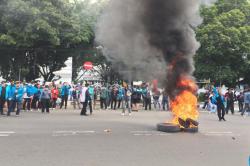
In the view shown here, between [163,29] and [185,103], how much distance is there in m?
2.77

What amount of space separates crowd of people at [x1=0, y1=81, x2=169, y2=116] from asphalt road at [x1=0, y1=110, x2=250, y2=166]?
A: 5.14 meters

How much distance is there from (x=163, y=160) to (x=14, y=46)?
958 inches

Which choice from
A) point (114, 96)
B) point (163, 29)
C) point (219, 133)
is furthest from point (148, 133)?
point (114, 96)

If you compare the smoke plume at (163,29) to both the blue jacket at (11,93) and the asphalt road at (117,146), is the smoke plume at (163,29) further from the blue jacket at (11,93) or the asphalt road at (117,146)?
the blue jacket at (11,93)

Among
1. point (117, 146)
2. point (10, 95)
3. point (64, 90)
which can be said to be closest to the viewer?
point (117, 146)

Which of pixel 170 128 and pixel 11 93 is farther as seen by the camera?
pixel 11 93

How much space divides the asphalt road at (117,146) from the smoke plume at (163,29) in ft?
7.77

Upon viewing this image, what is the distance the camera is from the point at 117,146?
1013cm

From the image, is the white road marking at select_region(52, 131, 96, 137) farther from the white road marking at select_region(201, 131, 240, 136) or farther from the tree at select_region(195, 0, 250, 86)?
the tree at select_region(195, 0, 250, 86)

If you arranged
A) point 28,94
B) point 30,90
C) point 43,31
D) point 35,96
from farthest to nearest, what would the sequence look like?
point 43,31 → point 35,96 → point 30,90 → point 28,94

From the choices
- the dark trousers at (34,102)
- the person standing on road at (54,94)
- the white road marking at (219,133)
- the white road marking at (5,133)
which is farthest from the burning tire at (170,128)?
the person standing on road at (54,94)

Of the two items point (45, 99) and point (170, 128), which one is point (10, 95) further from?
point (170, 128)

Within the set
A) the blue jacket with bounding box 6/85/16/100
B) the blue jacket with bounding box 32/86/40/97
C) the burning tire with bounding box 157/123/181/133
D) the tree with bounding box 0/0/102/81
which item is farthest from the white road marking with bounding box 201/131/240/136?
the tree with bounding box 0/0/102/81

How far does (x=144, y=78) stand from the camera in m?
21.8
